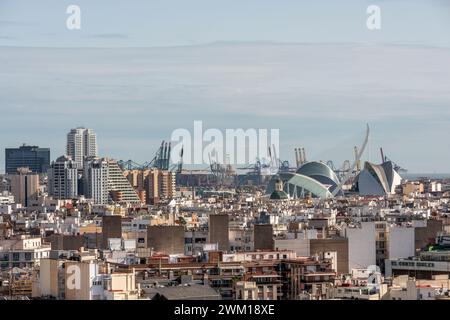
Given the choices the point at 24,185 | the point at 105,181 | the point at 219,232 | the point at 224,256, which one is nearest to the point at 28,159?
the point at 105,181

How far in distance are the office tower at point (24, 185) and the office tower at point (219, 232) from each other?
21.8m

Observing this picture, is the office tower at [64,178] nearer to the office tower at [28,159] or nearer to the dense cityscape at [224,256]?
the office tower at [28,159]

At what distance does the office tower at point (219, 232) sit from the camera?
2013cm

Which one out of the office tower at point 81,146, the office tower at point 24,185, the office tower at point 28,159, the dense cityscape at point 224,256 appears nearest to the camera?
the dense cityscape at point 224,256

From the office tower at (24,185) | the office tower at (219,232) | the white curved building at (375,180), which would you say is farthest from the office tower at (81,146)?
the office tower at (219,232)

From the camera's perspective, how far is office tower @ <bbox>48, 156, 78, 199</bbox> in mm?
50344

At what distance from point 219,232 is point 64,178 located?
102ft

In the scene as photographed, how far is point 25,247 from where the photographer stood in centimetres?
2025

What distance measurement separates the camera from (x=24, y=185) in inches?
1842

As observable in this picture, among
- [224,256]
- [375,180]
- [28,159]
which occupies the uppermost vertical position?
[28,159]

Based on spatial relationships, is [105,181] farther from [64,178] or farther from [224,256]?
[224,256]

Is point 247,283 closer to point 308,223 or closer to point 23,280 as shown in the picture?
point 23,280
